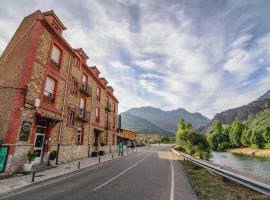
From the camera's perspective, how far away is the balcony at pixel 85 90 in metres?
23.2

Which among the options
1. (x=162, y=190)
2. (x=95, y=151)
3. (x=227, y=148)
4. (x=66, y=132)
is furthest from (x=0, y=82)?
(x=227, y=148)

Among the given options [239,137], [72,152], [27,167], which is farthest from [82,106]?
[239,137]

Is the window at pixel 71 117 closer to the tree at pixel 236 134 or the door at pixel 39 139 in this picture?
the door at pixel 39 139

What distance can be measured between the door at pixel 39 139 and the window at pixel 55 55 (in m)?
6.17

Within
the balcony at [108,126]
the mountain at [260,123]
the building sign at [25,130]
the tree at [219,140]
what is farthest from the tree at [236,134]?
the building sign at [25,130]

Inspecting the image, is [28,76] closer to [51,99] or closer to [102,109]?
[51,99]

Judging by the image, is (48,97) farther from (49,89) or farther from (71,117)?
(71,117)

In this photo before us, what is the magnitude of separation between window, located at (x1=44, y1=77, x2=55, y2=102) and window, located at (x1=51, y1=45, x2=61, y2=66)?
2.05 metres

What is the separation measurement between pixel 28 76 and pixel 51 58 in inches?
166

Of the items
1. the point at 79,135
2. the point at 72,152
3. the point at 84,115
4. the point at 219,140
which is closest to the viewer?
the point at 72,152

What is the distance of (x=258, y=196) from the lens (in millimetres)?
6344

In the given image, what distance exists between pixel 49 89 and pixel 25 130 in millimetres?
5009

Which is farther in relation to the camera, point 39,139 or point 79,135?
point 79,135

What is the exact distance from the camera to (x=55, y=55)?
18266mm
